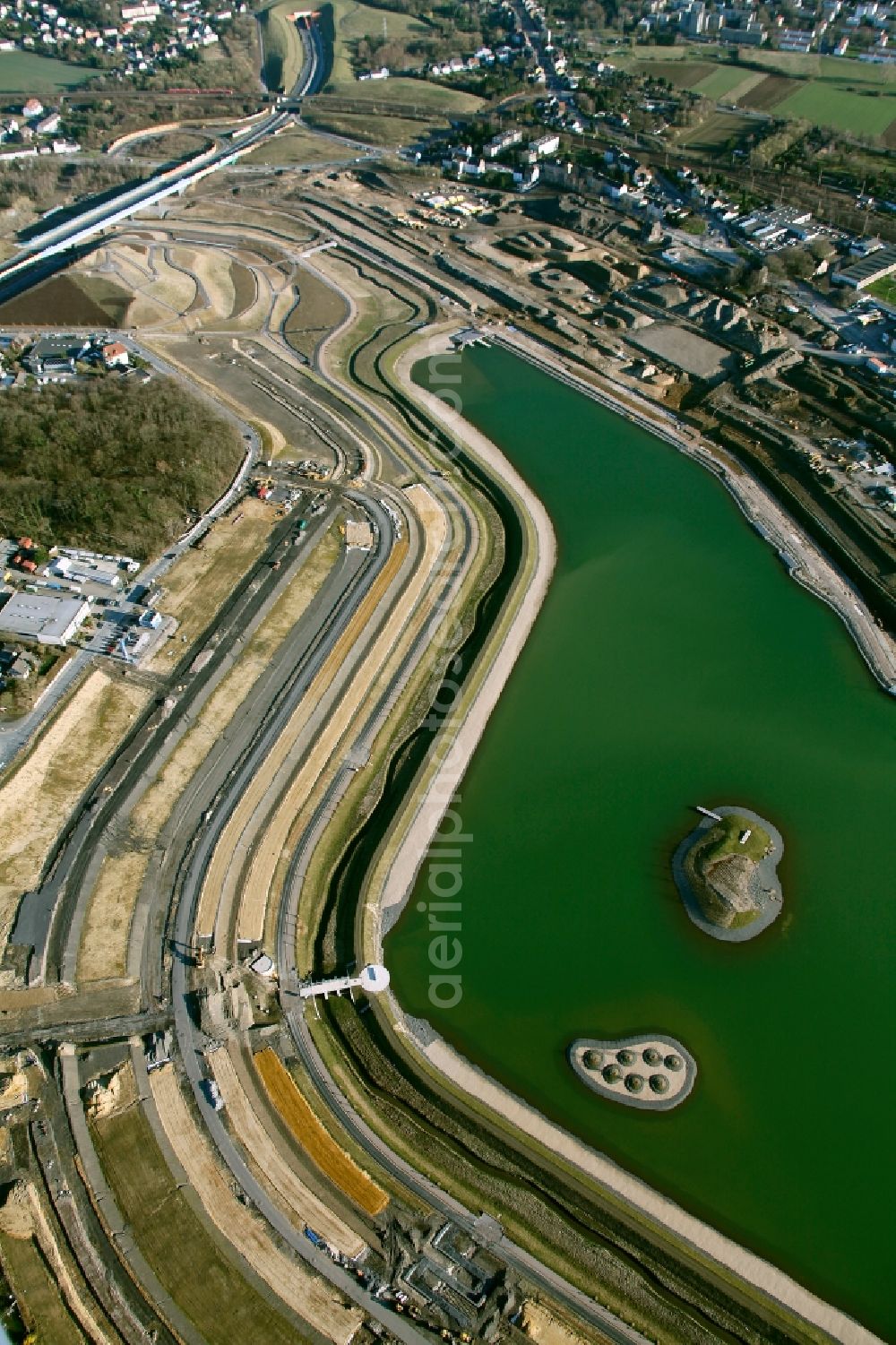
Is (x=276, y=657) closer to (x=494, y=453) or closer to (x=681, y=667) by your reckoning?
(x=681, y=667)

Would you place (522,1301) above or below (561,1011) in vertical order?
below

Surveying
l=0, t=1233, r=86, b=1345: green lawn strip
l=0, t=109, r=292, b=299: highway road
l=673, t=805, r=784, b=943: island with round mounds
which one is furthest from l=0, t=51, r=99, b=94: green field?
l=0, t=1233, r=86, b=1345: green lawn strip

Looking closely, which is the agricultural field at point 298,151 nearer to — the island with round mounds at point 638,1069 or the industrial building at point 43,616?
the industrial building at point 43,616

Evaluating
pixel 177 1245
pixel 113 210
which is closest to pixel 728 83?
pixel 113 210

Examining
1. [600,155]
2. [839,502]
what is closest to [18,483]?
[839,502]

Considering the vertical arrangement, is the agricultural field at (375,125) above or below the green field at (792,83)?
below

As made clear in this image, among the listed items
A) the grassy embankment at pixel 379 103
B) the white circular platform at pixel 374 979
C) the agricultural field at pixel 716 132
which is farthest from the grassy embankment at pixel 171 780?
the grassy embankment at pixel 379 103
